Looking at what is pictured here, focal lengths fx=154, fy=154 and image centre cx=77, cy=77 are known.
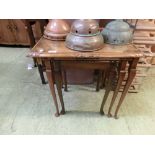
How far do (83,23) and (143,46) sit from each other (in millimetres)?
755

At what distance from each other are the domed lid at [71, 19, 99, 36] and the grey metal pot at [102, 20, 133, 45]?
0.10 m

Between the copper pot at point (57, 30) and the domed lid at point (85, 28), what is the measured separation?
19 cm

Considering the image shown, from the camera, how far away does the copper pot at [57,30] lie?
1.08 metres

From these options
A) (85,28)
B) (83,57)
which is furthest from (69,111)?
(85,28)

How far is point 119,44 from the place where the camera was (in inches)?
38.4

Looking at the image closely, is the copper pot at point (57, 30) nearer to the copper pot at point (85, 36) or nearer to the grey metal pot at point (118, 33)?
the copper pot at point (85, 36)

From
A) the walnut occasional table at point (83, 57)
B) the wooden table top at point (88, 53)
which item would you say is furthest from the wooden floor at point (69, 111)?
the wooden table top at point (88, 53)

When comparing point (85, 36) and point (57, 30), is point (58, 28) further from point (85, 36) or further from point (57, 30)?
point (85, 36)

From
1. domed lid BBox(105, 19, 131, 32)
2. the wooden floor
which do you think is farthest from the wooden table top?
the wooden floor

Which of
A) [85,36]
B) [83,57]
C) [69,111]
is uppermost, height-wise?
[85,36]

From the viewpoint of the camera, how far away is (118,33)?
0.94m

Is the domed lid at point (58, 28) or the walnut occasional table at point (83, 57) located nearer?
the walnut occasional table at point (83, 57)

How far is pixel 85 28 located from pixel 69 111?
0.81 metres

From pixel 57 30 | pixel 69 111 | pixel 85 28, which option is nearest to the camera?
pixel 85 28
